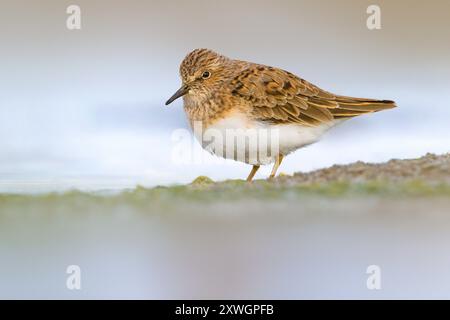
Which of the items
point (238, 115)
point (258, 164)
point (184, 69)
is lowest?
point (258, 164)

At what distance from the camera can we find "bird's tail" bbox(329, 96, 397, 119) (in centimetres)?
709

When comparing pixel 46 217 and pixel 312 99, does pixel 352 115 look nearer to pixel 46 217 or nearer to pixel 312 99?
pixel 312 99

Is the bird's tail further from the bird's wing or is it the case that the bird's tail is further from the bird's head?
the bird's head

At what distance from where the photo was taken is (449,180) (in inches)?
202

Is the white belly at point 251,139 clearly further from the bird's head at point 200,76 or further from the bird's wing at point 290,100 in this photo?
the bird's head at point 200,76

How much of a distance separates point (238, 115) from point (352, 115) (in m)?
1.18

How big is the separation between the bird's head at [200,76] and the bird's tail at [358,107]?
1.14m

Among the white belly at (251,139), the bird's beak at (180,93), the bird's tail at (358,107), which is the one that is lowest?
the white belly at (251,139)

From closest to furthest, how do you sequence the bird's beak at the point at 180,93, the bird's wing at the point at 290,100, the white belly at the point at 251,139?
the white belly at the point at 251,139, the bird's wing at the point at 290,100, the bird's beak at the point at 180,93

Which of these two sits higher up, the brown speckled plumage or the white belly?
the brown speckled plumage

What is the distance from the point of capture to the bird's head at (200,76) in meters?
7.08

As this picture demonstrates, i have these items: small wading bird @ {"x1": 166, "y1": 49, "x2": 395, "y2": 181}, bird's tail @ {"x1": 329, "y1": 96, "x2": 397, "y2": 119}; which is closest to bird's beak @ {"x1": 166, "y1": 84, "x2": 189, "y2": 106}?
small wading bird @ {"x1": 166, "y1": 49, "x2": 395, "y2": 181}

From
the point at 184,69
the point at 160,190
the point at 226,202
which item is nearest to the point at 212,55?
the point at 184,69

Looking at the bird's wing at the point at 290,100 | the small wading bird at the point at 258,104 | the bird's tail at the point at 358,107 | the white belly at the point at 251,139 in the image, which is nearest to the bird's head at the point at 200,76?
the small wading bird at the point at 258,104
